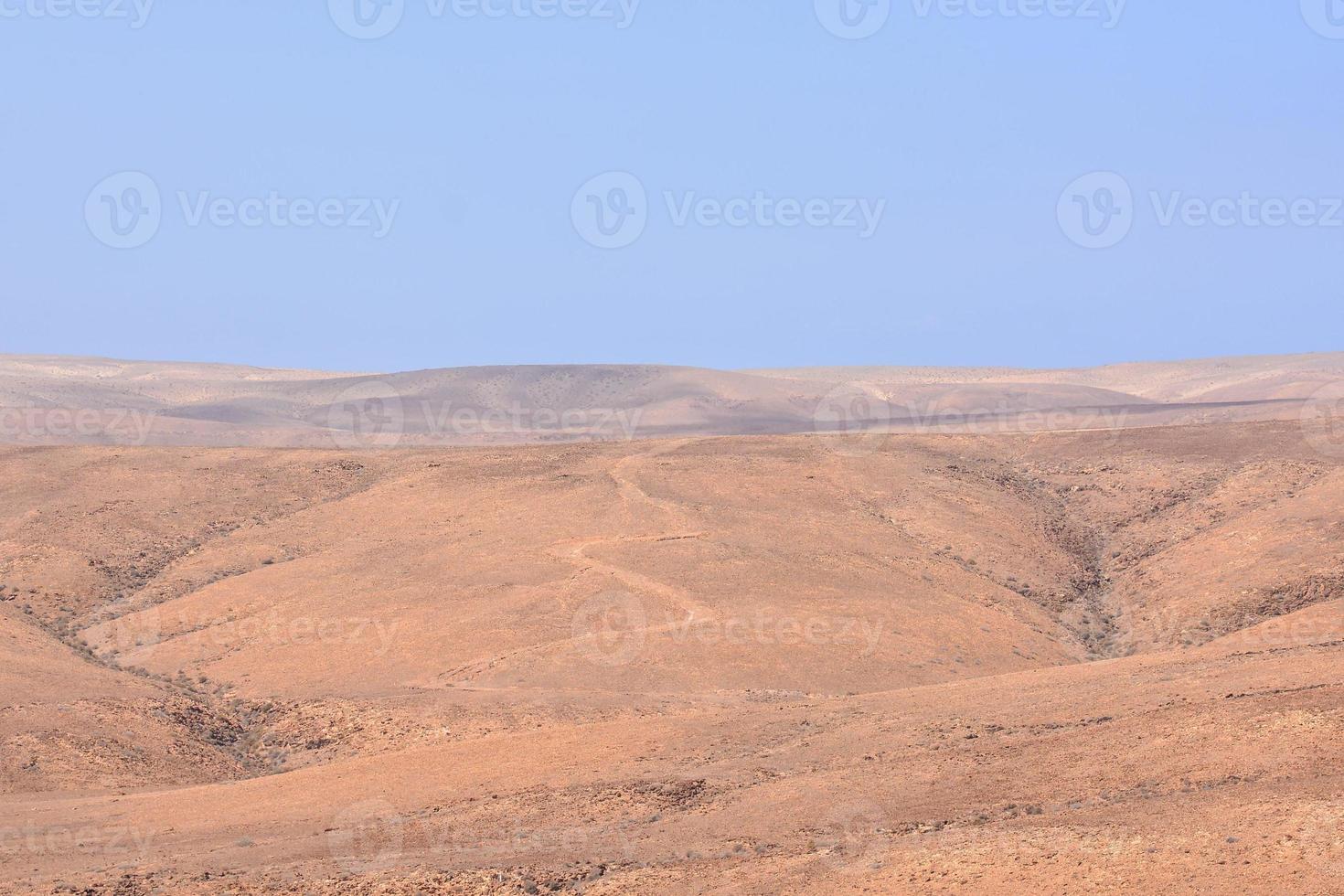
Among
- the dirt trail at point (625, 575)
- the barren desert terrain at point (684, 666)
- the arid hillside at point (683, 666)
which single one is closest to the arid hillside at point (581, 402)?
the barren desert terrain at point (684, 666)

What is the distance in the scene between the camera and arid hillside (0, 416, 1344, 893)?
14195 mm

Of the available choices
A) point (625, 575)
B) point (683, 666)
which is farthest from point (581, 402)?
point (683, 666)

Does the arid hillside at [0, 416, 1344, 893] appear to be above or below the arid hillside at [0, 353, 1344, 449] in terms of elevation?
below

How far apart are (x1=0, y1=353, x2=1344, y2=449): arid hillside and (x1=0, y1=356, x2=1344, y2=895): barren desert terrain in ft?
110

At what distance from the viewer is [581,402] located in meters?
104

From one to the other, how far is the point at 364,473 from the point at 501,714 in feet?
61.3

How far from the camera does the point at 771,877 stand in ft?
43.1

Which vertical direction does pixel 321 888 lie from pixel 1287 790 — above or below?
below

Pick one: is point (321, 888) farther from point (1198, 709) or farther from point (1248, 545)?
point (1248, 545)

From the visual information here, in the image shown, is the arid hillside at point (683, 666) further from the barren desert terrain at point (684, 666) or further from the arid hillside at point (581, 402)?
the arid hillside at point (581, 402)

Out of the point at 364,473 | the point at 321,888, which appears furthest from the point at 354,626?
the point at 321,888

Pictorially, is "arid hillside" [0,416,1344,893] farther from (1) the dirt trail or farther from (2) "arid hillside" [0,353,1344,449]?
(2) "arid hillside" [0,353,1344,449]

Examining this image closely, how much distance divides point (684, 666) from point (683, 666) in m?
0.02

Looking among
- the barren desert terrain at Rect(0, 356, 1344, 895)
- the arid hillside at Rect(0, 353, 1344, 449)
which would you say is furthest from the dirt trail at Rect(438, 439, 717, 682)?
the arid hillside at Rect(0, 353, 1344, 449)
